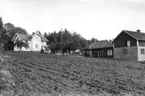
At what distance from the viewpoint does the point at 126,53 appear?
40.8 meters

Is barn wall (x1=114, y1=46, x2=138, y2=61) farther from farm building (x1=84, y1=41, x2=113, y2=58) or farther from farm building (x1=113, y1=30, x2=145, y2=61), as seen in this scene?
farm building (x1=84, y1=41, x2=113, y2=58)

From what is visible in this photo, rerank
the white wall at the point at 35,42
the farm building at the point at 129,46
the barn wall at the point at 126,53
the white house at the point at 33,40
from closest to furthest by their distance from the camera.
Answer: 1. the farm building at the point at 129,46
2. the barn wall at the point at 126,53
3. the white house at the point at 33,40
4. the white wall at the point at 35,42

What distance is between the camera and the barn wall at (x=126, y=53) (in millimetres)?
38537

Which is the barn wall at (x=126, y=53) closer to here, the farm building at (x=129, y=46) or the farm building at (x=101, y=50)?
the farm building at (x=129, y=46)

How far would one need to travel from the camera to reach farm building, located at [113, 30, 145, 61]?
126 ft

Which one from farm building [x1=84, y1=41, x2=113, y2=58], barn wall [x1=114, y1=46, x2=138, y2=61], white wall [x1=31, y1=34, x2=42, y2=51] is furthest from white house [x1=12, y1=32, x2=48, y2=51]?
barn wall [x1=114, y1=46, x2=138, y2=61]

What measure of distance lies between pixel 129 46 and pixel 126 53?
1.86 m

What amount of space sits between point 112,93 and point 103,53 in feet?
126

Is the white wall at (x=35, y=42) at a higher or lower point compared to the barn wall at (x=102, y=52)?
higher

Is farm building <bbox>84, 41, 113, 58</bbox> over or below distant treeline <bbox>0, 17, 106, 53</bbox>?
below

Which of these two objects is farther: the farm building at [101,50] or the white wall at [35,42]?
the white wall at [35,42]

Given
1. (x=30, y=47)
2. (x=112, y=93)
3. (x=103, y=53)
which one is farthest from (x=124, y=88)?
(x=30, y=47)

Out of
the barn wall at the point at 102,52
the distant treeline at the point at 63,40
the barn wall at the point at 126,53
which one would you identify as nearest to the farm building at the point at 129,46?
the barn wall at the point at 126,53

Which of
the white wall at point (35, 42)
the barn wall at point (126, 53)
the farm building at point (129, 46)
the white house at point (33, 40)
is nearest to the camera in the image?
the farm building at point (129, 46)
